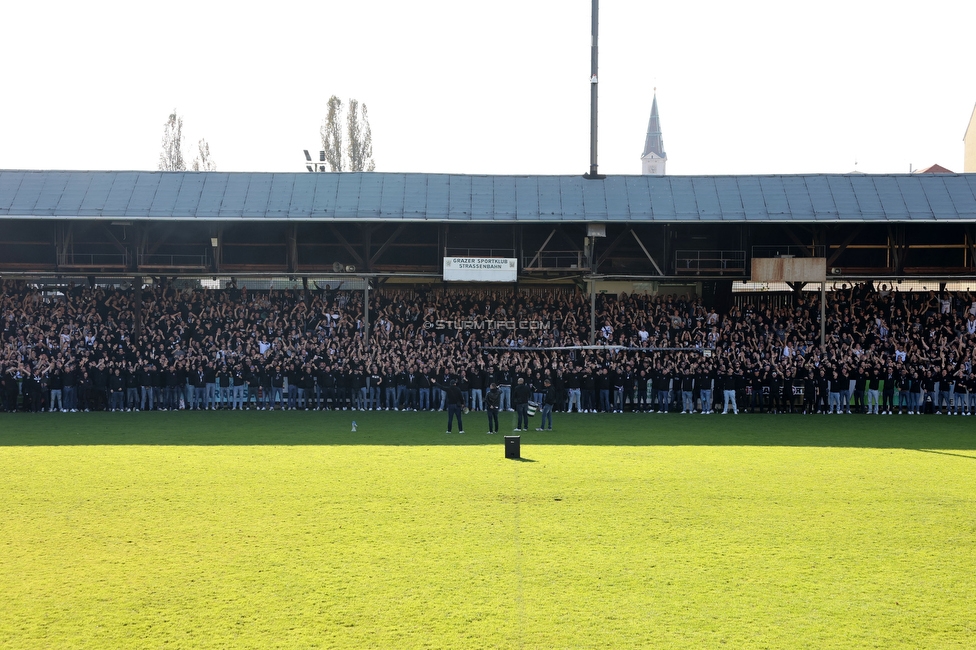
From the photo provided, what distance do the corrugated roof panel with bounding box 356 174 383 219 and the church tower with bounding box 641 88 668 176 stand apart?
305 ft

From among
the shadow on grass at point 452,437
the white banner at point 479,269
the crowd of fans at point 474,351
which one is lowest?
the shadow on grass at point 452,437

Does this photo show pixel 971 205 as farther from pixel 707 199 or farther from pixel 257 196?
pixel 257 196

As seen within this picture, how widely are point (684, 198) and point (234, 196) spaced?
1508 centimetres

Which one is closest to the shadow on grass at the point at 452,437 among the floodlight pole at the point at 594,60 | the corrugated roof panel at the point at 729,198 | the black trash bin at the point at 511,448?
the black trash bin at the point at 511,448

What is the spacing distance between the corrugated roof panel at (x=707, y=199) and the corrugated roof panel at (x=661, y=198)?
2.83 feet

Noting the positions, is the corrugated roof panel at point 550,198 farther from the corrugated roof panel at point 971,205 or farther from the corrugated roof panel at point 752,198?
the corrugated roof panel at point 971,205

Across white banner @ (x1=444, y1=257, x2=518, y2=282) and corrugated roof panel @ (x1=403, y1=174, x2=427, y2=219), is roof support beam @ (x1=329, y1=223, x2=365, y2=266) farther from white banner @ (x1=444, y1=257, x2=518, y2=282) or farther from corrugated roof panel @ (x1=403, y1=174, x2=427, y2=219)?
white banner @ (x1=444, y1=257, x2=518, y2=282)

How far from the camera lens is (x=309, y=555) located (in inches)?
396

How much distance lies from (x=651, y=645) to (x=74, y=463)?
1235cm

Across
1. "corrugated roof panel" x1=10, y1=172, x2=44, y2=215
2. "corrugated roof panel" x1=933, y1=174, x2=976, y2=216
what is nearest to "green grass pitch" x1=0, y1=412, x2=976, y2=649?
"corrugated roof panel" x1=10, y1=172, x2=44, y2=215

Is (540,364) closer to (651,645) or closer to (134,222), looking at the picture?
(134,222)

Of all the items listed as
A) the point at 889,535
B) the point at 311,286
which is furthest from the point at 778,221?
the point at 889,535

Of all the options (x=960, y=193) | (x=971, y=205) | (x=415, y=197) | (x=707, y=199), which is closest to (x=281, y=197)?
(x=415, y=197)

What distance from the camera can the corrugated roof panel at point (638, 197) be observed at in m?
29.8
